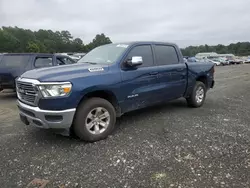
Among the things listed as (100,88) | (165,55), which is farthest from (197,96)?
(100,88)

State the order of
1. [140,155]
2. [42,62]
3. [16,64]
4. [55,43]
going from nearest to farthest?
[140,155], [16,64], [42,62], [55,43]

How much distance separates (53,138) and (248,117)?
4.43 m

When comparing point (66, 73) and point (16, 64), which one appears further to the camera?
point (16, 64)

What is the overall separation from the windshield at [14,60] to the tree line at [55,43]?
53244mm

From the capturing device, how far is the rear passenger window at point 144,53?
519cm

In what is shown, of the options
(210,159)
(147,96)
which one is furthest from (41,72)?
(210,159)

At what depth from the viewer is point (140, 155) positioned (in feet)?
12.5

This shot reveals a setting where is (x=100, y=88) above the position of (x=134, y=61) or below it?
below

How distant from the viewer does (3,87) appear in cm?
866

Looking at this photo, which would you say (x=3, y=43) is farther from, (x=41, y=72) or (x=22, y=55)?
(x=41, y=72)

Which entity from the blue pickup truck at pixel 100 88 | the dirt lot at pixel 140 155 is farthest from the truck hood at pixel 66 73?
the dirt lot at pixel 140 155

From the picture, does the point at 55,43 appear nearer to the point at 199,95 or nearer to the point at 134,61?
the point at 199,95

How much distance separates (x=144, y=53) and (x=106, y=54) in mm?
835

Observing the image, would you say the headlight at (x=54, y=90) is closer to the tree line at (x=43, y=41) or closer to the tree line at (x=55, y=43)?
the tree line at (x=43, y=41)
